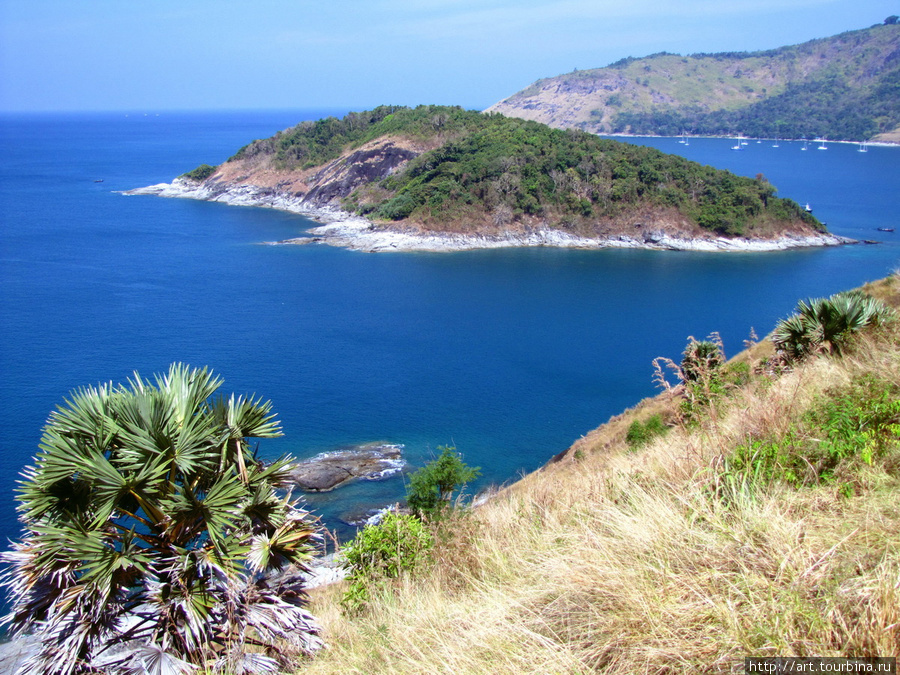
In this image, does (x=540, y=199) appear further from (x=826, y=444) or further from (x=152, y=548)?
(x=826, y=444)

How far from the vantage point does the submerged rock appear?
2327 centimetres

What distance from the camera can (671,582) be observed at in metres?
3.49

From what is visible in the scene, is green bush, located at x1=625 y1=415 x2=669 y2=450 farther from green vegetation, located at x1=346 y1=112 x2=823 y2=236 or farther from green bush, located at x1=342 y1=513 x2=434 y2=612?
green vegetation, located at x1=346 y1=112 x2=823 y2=236

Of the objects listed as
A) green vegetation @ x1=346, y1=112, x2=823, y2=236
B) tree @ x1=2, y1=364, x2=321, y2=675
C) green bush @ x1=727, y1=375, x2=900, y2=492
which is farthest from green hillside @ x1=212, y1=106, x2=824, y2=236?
green bush @ x1=727, y1=375, x2=900, y2=492

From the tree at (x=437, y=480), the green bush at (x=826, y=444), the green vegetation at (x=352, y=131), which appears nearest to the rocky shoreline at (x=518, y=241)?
the green vegetation at (x=352, y=131)

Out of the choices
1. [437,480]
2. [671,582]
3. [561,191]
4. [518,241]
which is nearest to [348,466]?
[437,480]

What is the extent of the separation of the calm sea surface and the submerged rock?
0.79m

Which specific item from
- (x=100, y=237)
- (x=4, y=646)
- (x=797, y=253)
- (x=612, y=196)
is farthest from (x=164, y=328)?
(x=797, y=253)

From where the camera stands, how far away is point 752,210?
2574 inches

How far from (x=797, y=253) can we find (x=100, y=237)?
6834 centimetres

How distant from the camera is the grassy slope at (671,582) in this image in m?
3.02

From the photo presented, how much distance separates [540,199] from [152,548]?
6494 centimetres

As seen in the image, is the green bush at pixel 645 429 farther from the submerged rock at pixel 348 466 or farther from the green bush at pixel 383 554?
the green bush at pixel 383 554

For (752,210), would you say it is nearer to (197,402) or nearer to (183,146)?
(197,402)
